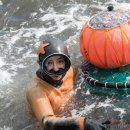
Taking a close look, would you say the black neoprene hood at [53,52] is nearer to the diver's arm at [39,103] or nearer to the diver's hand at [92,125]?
the diver's arm at [39,103]

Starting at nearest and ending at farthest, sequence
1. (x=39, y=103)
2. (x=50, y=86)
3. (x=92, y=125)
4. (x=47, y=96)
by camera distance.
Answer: (x=92, y=125)
(x=39, y=103)
(x=47, y=96)
(x=50, y=86)

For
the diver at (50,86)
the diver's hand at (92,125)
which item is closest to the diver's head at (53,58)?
the diver at (50,86)

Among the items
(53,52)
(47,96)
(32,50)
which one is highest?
(53,52)

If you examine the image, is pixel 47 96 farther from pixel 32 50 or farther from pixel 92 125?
pixel 32 50

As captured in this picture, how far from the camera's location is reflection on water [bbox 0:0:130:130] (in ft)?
17.8

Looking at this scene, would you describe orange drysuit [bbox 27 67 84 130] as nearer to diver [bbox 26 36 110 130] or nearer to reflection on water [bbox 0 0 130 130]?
diver [bbox 26 36 110 130]

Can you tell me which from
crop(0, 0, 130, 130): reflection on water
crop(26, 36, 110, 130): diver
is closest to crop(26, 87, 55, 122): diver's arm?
crop(26, 36, 110, 130): diver

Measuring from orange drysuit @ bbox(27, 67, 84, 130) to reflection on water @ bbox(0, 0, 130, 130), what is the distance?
0.20 m

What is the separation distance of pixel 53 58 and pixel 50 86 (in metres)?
0.44

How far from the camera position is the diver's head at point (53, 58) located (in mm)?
4812

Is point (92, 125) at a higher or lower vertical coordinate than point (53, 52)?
lower

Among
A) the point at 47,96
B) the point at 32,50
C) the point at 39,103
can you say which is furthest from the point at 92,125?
the point at 32,50

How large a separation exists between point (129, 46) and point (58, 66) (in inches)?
44.7

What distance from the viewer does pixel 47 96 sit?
5004 mm
